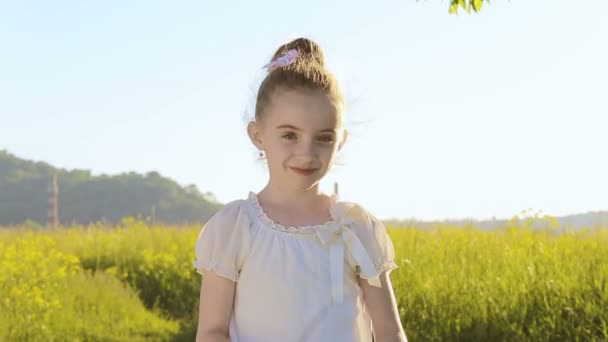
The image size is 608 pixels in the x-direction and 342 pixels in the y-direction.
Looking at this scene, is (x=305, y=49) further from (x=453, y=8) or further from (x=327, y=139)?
(x=453, y=8)

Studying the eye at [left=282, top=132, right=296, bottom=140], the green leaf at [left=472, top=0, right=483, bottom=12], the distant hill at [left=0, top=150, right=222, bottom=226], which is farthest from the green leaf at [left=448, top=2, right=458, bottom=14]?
the distant hill at [left=0, top=150, right=222, bottom=226]

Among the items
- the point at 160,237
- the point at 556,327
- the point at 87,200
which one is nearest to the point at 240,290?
the point at 556,327

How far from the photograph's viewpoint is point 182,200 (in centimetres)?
4253

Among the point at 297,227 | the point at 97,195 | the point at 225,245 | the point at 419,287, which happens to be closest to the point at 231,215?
the point at 225,245

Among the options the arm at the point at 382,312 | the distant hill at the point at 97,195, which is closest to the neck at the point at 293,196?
the arm at the point at 382,312

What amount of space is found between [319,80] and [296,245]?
531 mm

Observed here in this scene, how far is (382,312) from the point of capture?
2764 mm

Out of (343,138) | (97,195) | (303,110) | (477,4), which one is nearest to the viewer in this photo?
(303,110)

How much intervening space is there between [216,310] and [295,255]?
30cm

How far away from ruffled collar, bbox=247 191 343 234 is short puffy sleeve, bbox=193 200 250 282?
0.04 metres

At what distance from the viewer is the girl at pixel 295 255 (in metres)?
2.72

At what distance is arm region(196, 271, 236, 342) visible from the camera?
273 cm

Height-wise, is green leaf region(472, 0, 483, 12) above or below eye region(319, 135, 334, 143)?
above

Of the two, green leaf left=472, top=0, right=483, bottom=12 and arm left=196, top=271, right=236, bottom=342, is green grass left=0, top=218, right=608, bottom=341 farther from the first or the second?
arm left=196, top=271, right=236, bottom=342
